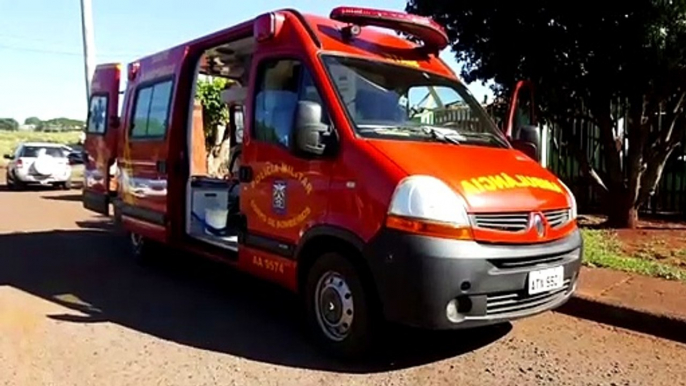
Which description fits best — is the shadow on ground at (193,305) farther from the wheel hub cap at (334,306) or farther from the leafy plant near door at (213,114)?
the leafy plant near door at (213,114)

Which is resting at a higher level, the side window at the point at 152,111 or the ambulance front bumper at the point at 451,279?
the side window at the point at 152,111

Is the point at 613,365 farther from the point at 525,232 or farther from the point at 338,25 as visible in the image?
the point at 338,25

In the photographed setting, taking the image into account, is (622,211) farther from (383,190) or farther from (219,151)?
(219,151)

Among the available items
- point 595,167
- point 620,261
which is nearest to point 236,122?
point 620,261

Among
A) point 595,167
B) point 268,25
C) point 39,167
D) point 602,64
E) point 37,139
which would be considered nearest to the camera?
point 268,25

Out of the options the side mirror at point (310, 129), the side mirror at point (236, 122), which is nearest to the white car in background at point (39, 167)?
the side mirror at point (236, 122)

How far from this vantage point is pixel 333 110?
4.68 meters

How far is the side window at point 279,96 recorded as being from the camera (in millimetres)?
5023

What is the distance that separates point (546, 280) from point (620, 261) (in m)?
3.13

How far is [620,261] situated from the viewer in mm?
7227

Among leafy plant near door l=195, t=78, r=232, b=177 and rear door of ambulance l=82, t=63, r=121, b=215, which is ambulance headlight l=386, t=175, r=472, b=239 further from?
leafy plant near door l=195, t=78, r=232, b=177

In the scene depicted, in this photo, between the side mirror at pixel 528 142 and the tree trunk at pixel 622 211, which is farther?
→ the tree trunk at pixel 622 211

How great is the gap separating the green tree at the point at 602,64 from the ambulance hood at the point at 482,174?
12.9 ft

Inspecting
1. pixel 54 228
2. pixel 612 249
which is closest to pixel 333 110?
pixel 612 249
